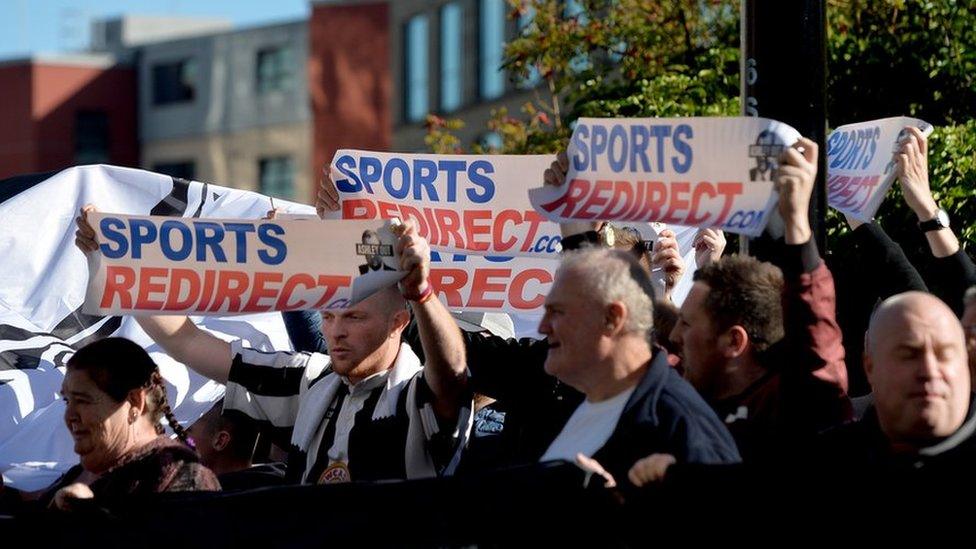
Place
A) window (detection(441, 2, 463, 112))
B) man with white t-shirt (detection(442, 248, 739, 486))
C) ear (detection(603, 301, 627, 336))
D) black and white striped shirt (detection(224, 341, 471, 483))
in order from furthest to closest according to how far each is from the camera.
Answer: window (detection(441, 2, 463, 112))
black and white striped shirt (detection(224, 341, 471, 483))
ear (detection(603, 301, 627, 336))
man with white t-shirt (detection(442, 248, 739, 486))

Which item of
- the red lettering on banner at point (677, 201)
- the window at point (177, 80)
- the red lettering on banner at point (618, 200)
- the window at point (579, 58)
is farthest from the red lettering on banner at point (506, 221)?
the window at point (177, 80)

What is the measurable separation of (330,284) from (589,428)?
1296 mm

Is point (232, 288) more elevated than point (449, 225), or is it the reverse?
point (449, 225)

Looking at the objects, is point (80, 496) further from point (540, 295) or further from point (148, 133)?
point (148, 133)

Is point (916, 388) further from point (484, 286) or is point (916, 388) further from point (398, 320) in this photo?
point (484, 286)

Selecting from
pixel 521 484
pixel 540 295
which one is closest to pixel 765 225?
pixel 521 484

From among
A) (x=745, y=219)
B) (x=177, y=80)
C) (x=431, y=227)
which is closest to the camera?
(x=745, y=219)

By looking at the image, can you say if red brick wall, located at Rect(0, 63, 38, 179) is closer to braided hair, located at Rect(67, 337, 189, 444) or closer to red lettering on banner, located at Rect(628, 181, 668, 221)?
braided hair, located at Rect(67, 337, 189, 444)

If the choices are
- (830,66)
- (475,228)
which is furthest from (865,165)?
(830,66)

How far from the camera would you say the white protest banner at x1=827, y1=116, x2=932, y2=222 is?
19.0ft

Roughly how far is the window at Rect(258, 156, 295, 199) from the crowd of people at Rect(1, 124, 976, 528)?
144 ft

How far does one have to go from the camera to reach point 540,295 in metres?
6.60

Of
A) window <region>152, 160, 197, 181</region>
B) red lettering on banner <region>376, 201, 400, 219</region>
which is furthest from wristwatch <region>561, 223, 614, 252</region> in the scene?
window <region>152, 160, 197, 181</region>

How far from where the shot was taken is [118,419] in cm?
512
